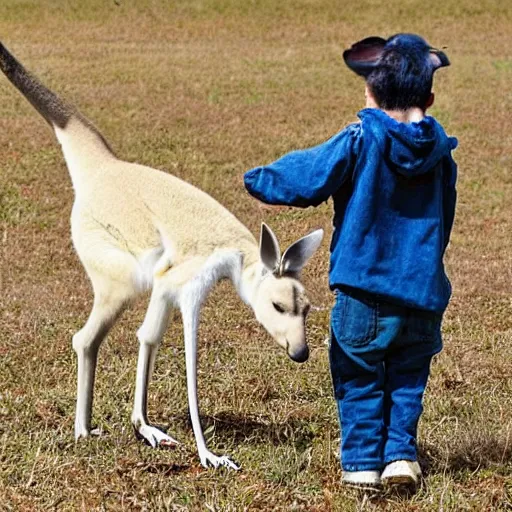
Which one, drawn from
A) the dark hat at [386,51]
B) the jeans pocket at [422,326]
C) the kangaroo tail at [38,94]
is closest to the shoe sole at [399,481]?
the jeans pocket at [422,326]

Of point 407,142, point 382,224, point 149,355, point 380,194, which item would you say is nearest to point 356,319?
point 382,224

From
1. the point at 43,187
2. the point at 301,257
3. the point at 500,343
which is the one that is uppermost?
the point at 301,257

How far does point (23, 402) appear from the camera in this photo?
4.84 m

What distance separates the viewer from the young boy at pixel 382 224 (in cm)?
368

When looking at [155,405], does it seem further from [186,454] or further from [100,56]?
[100,56]

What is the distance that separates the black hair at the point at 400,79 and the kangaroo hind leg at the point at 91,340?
52.4 inches

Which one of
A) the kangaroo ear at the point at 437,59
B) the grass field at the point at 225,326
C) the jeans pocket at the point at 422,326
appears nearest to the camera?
the kangaroo ear at the point at 437,59

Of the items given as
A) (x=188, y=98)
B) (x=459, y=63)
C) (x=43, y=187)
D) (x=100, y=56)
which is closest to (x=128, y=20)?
(x=100, y=56)

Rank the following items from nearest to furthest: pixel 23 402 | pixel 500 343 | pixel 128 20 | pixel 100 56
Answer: pixel 23 402
pixel 500 343
pixel 100 56
pixel 128 20

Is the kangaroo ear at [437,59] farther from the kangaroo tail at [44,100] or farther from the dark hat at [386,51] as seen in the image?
→ the kangaroo tail at [44,100]

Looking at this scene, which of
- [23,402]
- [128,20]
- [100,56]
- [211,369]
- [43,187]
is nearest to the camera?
[23,402]

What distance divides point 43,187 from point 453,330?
197 inches

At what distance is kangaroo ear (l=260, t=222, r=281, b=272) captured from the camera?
384 cm

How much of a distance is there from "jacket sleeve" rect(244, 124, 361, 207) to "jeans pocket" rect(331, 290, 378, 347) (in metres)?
0.41
